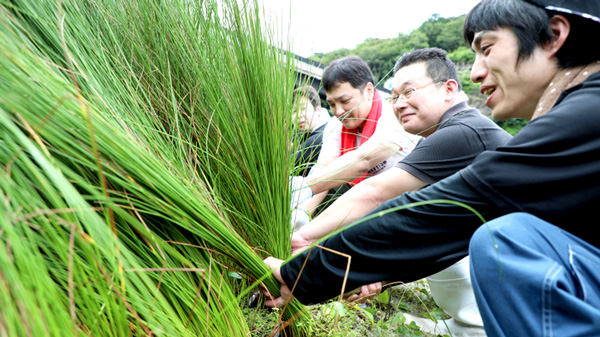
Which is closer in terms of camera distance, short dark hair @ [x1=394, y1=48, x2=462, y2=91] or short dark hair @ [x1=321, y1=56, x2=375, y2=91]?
short dark hair @ [x1=394, y1=48, x2=462, y2=91]

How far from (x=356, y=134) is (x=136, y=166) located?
4.67ft

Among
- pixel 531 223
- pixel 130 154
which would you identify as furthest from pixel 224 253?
pixel 531 223

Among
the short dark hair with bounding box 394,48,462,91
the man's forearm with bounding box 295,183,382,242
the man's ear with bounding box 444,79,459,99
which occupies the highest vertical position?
the short dark hair with bounding box 394,48,462,91

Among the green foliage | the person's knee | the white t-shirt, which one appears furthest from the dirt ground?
the green foliage

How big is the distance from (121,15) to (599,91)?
1454 millimetres

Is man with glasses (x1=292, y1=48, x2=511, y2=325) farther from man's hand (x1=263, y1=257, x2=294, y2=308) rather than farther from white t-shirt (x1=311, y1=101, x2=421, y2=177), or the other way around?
man's hand (x1=263, y1=257, x2=294, y2=308)

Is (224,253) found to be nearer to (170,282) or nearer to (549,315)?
(170,282)

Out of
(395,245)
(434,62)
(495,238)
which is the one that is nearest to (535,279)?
(495,238)

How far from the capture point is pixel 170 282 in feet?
3.01

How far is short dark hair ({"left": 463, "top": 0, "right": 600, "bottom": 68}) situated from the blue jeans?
0.50 metres

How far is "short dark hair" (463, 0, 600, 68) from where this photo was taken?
1.13 metres

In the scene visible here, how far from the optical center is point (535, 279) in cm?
92

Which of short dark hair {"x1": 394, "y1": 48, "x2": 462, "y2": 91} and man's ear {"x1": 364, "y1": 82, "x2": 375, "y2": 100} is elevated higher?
short dark hair {"x1": 394, "y1": 48, "x2": 462, "y2": 91}

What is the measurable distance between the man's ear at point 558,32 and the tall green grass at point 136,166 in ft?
2.66
